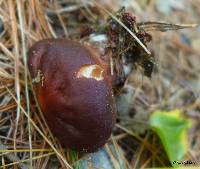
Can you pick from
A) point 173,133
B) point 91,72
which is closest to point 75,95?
point 91,72

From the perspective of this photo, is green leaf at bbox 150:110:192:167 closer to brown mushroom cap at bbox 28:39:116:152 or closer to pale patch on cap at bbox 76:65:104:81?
brown mushroom cap at bbox 28:39:116:152

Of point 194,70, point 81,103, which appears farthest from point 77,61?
point 194,70

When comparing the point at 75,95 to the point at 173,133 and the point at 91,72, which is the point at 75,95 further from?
the point at 173,133

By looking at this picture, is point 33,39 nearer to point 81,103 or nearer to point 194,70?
point 81,103

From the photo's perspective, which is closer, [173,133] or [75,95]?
[75,95]

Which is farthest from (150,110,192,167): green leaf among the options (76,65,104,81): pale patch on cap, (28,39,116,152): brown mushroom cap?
(76,65,104,81): pale patch on cap
